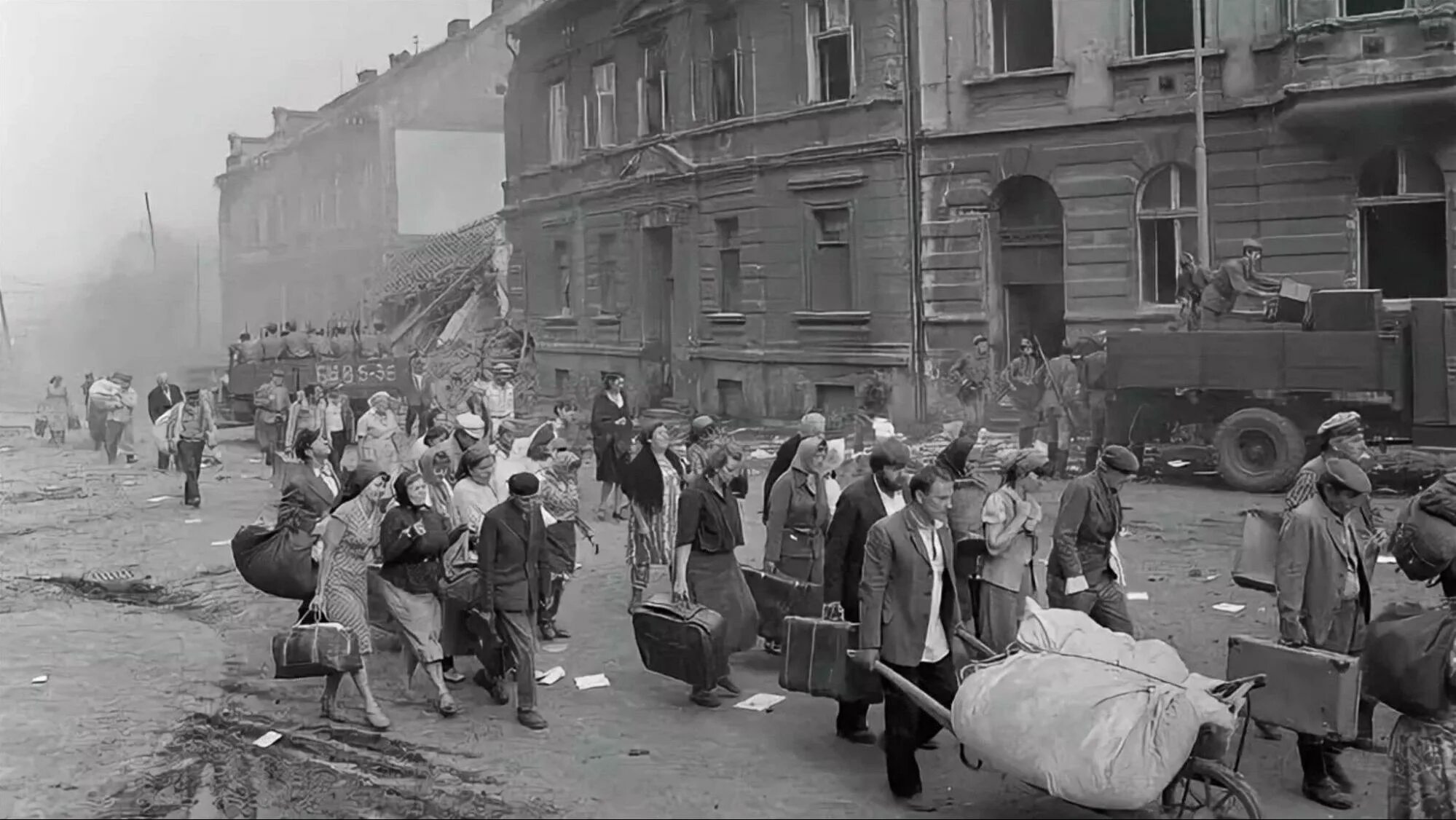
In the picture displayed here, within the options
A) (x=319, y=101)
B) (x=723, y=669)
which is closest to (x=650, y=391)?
(x=319, y=101)

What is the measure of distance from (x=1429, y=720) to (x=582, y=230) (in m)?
8.01

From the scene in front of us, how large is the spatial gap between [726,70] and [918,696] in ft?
21.6

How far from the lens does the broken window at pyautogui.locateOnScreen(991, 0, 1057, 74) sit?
33.8ft

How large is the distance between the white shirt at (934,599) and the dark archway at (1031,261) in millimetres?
4534

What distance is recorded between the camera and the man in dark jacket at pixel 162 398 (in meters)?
13.1

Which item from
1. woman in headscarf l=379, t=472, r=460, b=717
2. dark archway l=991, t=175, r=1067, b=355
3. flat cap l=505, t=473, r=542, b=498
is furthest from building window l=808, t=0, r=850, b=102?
woman in headscarf l=379, t=472, r=460, b=717

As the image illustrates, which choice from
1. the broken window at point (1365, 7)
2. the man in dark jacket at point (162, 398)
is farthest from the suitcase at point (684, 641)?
the man in dark jacket at point (162, 398)

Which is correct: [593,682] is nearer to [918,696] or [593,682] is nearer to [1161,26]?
[918,696]

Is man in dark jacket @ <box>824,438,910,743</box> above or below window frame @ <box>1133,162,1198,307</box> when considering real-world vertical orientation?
below

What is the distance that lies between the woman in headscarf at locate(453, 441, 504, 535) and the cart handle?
266cm

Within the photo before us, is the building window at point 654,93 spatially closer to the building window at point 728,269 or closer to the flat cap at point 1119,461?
the building window at point 728,269

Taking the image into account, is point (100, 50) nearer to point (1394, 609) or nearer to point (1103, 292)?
point (1103, 292)

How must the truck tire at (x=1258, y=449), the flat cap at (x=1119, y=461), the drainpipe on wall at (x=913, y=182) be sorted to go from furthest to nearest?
the drainpipe on wall at (x=913, y=182) → the truck tire at (x=1258, y=449) → the flat cap at (x=1119, y=461)

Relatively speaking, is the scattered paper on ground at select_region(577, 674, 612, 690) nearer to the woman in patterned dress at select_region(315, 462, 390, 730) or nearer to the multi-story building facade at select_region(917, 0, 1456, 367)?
the woman in patterned dress at select_region(315, 462, 390, 730)
